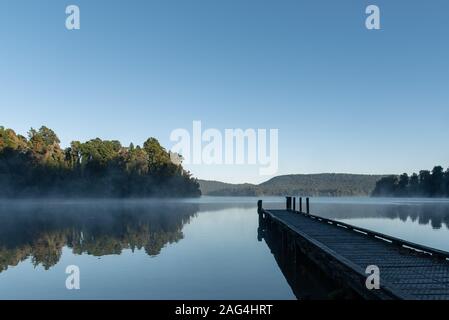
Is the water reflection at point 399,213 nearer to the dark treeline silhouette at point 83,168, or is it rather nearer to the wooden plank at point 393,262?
the wooden plank at point 393,262

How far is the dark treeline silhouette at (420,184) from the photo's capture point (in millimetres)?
143750

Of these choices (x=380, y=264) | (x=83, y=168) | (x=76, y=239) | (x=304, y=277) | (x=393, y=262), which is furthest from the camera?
(x=83, y=168)

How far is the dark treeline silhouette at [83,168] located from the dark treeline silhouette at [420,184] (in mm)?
92205

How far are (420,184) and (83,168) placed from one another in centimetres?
12797

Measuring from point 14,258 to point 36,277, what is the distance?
4.63 m

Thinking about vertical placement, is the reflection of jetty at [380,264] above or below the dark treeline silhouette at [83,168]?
below

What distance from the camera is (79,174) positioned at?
104 metres

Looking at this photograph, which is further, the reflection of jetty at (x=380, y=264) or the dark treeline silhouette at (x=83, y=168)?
the dark treeline silhouette at (x=83, y=168)

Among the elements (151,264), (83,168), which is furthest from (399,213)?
(83,168)

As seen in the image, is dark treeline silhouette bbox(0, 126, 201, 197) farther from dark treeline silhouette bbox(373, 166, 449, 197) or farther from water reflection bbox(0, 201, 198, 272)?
dark treeline silhouette bbox(373, 166, 449, 197)

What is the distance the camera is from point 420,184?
159 m

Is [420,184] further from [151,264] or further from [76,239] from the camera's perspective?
[151,264]

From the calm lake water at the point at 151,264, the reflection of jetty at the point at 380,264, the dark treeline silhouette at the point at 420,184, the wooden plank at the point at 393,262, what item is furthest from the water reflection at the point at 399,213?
the dark treeline silhouette at the point at 420,184

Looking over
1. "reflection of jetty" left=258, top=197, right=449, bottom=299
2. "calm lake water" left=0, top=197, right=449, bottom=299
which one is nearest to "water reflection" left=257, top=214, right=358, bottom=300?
"calm lake water" left=0, top=197, right=449, bottom=299
